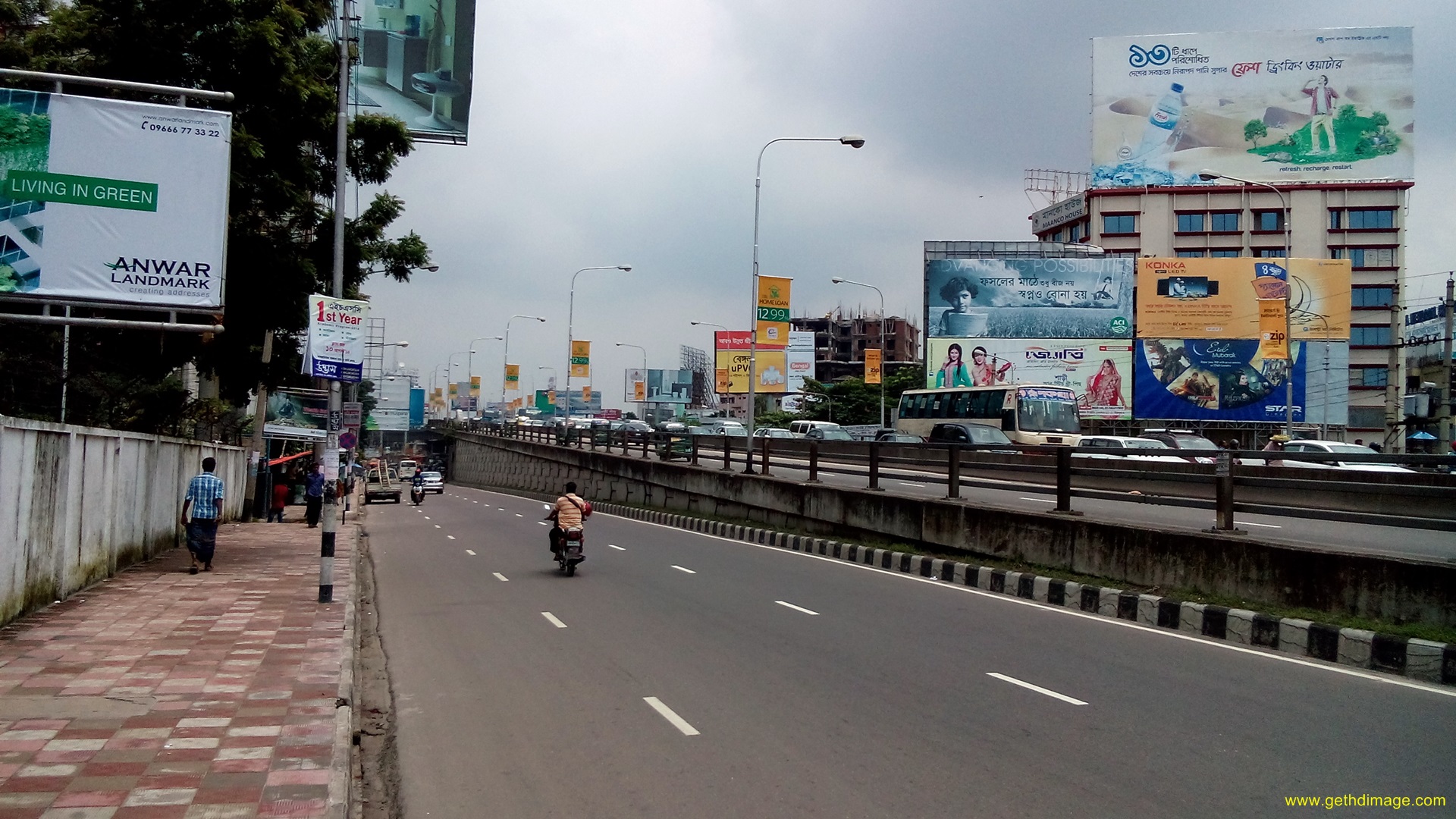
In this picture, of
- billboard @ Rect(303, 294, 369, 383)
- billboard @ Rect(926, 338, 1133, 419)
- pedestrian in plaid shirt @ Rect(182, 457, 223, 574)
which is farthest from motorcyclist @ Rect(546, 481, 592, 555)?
billboard @ Rect(926, 338, 1133, 419)

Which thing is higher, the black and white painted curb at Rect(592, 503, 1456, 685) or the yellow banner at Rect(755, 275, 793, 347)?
the yellow banner at Rect(755, 275, 793, 347)

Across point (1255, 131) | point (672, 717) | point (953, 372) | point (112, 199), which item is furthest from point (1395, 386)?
point (112, 199)

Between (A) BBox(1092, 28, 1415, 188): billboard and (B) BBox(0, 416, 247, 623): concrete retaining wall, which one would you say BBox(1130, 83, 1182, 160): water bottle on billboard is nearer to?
(A) BBox(1092, 28, 1415, 188): billboard

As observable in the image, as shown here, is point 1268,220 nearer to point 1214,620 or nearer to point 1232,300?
point 1232,300

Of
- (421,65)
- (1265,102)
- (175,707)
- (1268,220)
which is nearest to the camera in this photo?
(175,707)

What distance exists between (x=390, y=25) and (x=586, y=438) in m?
22.6

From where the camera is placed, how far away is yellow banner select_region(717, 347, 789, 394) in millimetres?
31328

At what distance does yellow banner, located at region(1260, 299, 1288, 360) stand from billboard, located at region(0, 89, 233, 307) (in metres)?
25.9

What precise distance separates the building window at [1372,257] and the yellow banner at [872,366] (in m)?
43.9

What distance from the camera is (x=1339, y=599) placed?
1024cm

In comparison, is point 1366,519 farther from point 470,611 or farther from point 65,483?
point 65,483

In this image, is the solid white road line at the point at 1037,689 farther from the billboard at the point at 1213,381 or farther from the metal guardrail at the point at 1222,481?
the billboard at the point at 1213,381

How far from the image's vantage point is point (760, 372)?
33.7m

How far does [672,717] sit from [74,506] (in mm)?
8548
